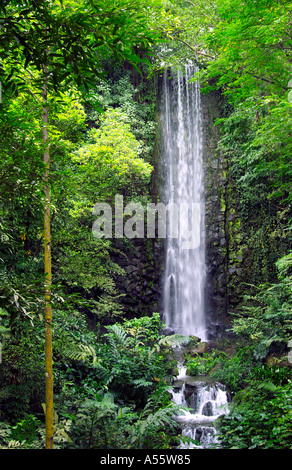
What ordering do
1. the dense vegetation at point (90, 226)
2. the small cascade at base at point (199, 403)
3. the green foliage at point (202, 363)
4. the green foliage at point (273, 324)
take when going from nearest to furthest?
the dense vegetation at point (90, 226) → the small cascade at base at point (199, 403) → the green foliage at point (273, 324) → the green foliage at point (202, 363)

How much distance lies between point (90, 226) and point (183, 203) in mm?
6436

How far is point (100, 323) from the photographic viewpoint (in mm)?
11562

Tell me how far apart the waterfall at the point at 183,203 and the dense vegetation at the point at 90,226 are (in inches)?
121

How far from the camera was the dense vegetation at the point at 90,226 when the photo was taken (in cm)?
280

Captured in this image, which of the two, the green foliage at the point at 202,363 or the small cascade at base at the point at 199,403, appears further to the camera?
the green foliage at the point at 202,363

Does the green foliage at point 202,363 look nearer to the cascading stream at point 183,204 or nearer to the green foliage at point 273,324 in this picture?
the green foliage at point 273,324

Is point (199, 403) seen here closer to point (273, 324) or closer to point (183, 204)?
point (273, 324)

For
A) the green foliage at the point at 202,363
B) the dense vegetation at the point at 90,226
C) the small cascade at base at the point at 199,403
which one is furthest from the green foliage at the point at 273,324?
the green foliage at the point at 202,363

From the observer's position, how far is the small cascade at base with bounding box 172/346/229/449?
24.2ft

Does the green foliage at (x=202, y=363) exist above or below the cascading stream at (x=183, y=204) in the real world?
below

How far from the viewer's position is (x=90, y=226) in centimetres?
1017

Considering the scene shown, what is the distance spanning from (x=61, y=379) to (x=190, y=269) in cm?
987

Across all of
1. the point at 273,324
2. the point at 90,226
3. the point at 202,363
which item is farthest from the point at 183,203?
the point at 273,324

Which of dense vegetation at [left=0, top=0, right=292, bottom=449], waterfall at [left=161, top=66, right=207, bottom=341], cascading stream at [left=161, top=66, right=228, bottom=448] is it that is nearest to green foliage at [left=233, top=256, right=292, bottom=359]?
dense vegetation at [left=0, top=0, right=292, bottom=449]
